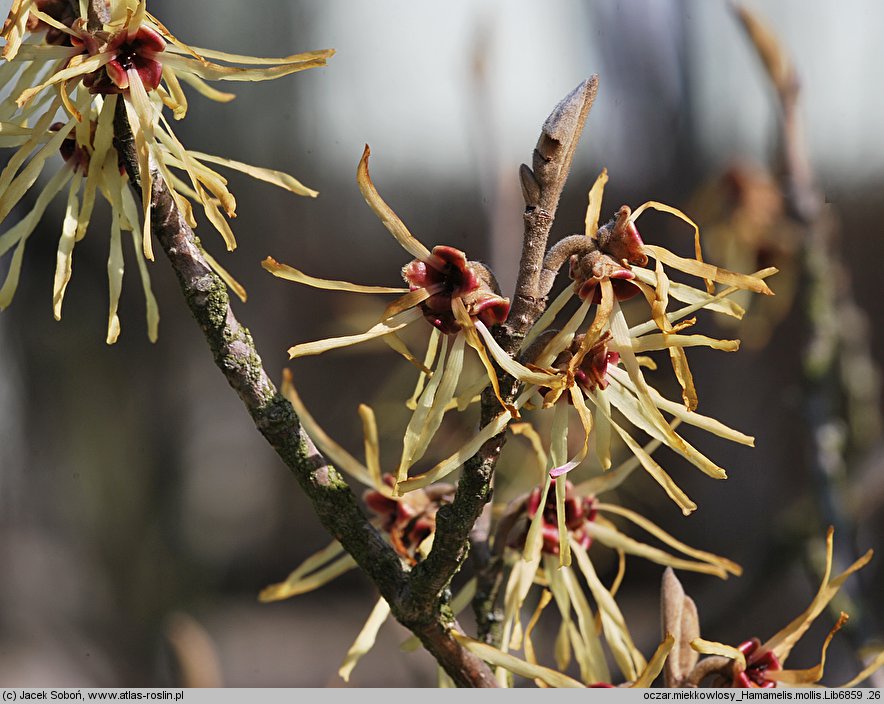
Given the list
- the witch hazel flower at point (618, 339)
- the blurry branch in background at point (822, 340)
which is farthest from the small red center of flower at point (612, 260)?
the blurry branch in background at point (822, 340)

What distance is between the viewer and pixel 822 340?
22.7 inches

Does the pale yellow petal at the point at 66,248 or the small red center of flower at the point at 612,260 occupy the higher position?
the pale yellow petal at the point at 66,248

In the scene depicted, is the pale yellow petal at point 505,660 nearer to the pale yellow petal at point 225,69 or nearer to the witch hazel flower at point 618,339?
the witch hazel flower at point 618,339

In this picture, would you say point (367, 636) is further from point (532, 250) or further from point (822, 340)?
point (822, 340)

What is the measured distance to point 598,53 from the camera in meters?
0.89

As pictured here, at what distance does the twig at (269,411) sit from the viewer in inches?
10.0

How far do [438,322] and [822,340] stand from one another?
0.42 meters

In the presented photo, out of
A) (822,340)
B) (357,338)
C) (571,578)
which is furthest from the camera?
(822,340)

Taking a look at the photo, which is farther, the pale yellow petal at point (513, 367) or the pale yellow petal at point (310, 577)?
the pale yellow petal at point (310, 577)

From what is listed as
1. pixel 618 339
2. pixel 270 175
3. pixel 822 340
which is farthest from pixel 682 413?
pixel 822 340

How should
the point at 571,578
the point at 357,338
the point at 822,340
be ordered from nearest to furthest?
the point at 357,338 → the point at 571,578 → the point at 822,340

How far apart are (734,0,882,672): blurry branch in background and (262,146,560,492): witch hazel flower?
0.39 metres

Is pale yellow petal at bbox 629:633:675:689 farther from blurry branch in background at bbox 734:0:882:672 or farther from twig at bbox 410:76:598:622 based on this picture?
blurry branch in background at bbox 734:0:882:672

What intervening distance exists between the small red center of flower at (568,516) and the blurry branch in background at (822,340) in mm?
261
